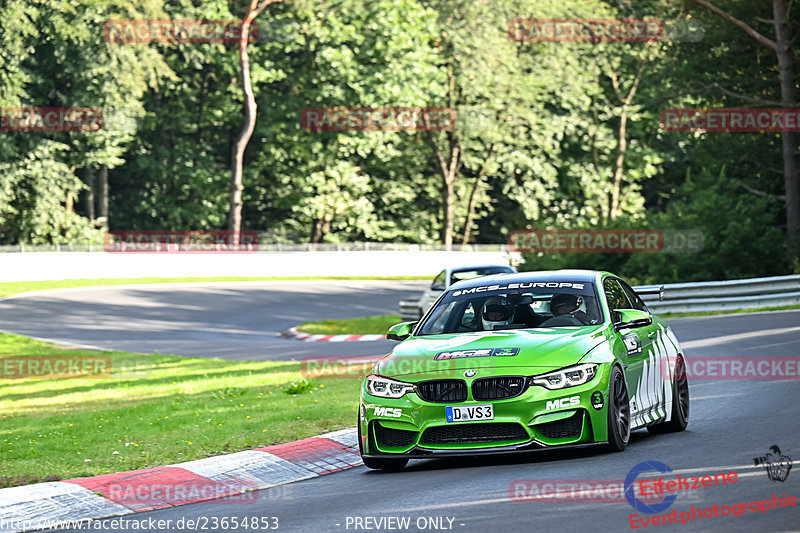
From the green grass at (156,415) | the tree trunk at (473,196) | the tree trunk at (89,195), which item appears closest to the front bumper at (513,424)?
the green grass at (156,415)

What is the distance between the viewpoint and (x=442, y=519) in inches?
287

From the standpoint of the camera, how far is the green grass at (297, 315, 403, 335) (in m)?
31.1

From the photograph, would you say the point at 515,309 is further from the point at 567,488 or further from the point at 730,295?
the point at 730,295

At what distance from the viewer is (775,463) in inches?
335

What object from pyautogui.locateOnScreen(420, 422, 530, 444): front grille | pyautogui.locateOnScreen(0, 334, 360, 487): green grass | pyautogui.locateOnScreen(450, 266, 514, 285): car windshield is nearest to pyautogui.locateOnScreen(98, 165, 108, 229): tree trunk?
pyautogui.locateOnScreen(450, 266, 514, 285): car windshield

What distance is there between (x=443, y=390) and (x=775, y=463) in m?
2.39

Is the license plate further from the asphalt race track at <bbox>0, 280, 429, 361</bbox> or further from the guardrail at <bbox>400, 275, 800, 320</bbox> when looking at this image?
the guardrail at <bbox>400, 275, 800, 320</bbox>

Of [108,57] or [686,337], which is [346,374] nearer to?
[686,337]

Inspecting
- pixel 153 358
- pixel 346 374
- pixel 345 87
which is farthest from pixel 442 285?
pixel 345 87

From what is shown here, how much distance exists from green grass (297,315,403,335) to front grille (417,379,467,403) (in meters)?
20.6

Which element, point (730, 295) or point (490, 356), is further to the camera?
point (730, 295)

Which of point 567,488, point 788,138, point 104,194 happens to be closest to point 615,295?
point 567,488

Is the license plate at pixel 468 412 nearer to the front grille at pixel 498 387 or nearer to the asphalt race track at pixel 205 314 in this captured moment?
the front grille at pixel 498 387

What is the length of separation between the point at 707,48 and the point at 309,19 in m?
26.9
